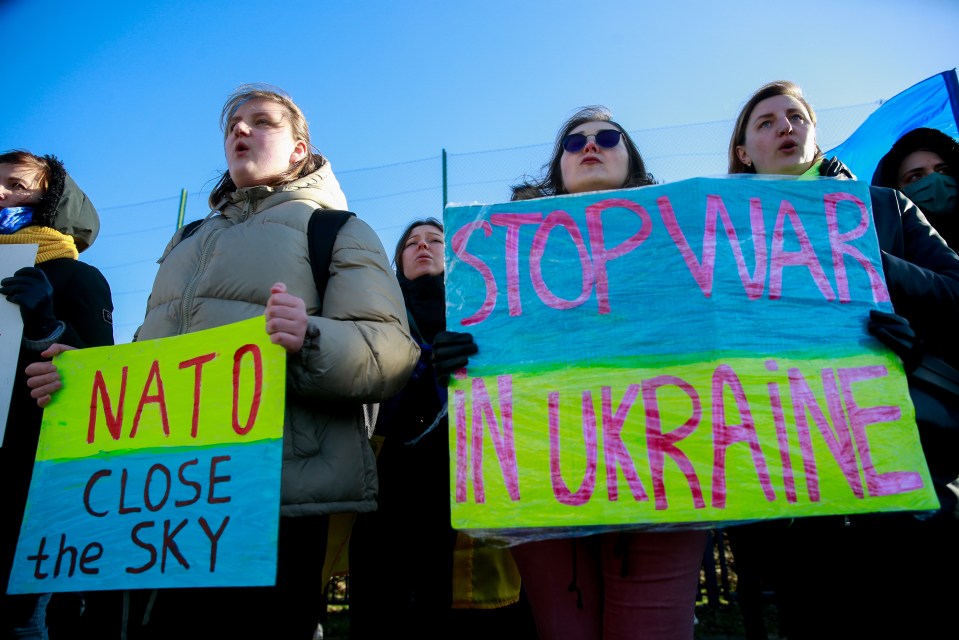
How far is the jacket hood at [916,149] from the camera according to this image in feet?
8.23

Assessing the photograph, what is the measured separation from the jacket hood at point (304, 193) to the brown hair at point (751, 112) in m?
1.51

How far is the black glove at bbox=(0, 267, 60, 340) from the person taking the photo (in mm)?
2145

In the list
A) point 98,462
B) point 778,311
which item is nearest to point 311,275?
point 98,462

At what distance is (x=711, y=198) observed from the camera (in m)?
1.74

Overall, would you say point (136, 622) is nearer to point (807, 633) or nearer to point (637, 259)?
point (637, 259)

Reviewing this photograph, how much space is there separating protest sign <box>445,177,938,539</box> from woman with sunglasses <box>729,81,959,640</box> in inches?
6.3

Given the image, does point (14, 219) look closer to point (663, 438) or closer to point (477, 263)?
point (477, 263)

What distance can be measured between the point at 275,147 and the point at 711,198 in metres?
1.38

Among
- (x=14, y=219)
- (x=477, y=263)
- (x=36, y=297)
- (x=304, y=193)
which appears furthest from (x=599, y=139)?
(x=14, y=219)

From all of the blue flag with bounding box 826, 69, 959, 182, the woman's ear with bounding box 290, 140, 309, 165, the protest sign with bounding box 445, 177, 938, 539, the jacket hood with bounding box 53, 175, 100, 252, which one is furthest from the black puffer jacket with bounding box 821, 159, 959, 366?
the blue flag with bounding box 826, 69, 959, 182

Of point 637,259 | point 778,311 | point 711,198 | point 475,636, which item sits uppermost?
point 711,198

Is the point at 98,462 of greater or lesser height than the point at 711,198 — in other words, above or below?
below

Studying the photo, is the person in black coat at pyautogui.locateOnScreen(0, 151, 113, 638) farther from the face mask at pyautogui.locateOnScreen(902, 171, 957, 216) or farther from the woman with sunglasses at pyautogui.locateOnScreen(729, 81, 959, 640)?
the face mask at pyautogui.locateOnScreen(902, 171, 957, 216)

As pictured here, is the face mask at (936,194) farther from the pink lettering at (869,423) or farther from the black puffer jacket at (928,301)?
the pink lettering at (869,423)
